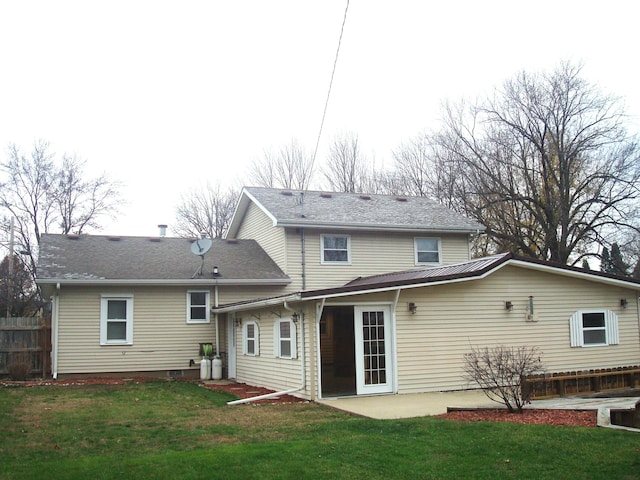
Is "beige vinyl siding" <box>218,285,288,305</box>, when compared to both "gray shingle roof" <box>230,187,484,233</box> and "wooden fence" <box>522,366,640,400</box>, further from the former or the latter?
"wooden fence" <box>522,366,640,400</box>

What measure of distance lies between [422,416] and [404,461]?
142 inches

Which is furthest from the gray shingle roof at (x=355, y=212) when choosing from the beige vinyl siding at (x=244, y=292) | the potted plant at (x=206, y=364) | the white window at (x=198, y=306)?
the potted plant at (x=206, y=364)

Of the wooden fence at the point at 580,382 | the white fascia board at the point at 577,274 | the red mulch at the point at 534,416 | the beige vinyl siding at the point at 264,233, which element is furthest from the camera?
the beige vinyl siding at the point at 264,233

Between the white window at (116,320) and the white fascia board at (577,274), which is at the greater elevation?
the white fascia board at (577,274)

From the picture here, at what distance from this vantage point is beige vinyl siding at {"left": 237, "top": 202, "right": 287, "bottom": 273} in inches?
842

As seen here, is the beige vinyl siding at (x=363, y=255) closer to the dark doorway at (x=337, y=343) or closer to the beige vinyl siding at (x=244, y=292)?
the beige vinyl siding at (x=244, y=292)

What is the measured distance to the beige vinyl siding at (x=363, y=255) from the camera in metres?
21.1

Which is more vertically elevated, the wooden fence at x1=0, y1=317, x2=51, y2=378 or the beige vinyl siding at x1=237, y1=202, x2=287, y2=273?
the beige vinyl siding at x1=237, y1=202, x2=287, y2=273

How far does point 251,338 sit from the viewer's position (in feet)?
58.5

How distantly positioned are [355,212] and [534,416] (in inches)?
519

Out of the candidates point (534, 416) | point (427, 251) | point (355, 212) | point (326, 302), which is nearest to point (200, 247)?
point (355, 212)

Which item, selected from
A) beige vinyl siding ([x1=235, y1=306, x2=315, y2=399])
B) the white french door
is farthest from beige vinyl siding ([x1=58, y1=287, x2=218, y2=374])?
the white french door

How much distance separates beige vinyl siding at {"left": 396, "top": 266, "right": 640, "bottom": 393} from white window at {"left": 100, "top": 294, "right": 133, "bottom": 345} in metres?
9.13

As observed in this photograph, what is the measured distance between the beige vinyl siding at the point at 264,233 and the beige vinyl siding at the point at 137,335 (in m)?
3.25
